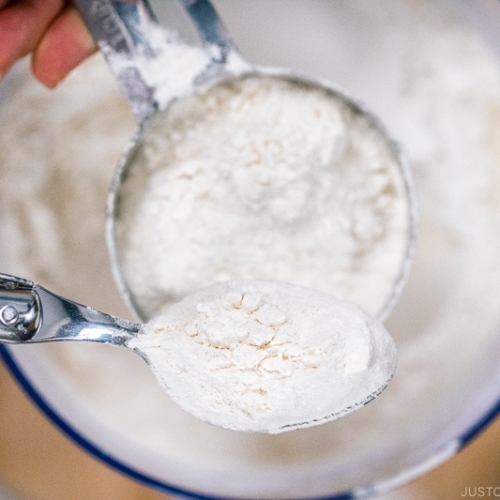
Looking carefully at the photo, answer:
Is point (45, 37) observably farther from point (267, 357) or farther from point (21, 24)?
point (267, 357)

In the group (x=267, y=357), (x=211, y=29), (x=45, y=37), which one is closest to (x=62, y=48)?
(x=45, y=37)

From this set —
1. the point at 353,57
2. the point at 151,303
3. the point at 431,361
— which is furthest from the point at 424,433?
the point at 353,57

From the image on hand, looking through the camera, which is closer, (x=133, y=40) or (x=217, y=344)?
(x=217, y=344)

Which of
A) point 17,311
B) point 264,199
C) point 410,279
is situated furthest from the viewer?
point 410,279

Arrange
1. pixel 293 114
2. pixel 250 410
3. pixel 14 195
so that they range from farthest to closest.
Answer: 1. pixel 14 195
2. pixel 293 114
3. pixel 250 410

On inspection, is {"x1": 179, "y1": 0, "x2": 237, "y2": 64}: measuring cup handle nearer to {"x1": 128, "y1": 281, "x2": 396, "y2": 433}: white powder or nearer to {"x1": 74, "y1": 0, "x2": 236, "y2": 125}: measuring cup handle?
{"x1": 74, "y1": 0, "x2": 236, "y2": 125}: measuring cup handle

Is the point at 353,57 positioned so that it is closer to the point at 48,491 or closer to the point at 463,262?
the point at 463,262

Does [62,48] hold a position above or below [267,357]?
above
